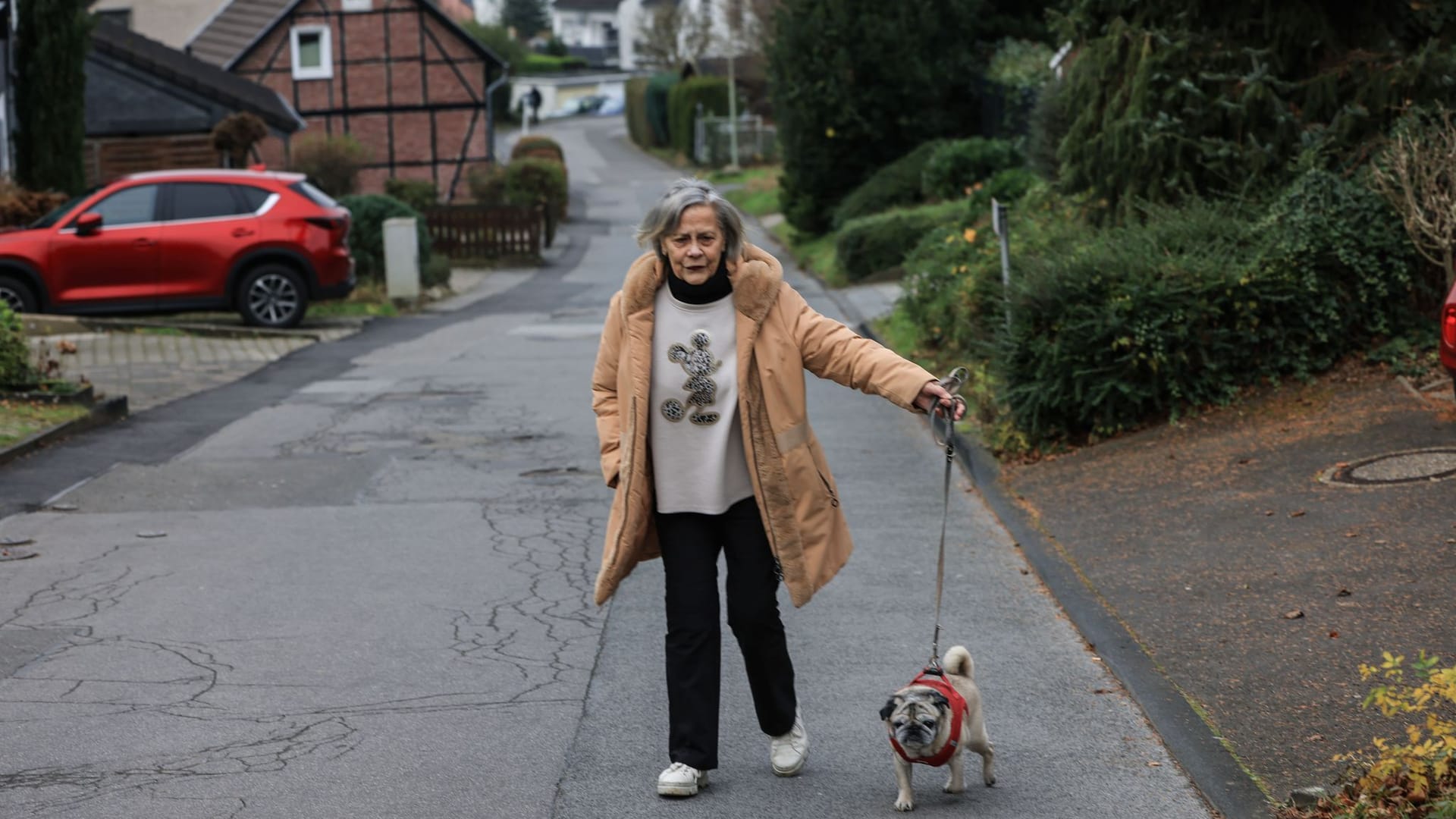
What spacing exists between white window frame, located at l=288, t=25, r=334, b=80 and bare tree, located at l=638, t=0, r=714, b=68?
3477 cm

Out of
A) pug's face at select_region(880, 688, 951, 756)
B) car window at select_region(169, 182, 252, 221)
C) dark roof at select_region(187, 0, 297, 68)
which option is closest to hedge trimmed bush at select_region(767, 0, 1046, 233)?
car window at select_region(169, 182, 252, 221)

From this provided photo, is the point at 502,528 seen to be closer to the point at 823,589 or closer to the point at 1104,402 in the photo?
the point at 823,589

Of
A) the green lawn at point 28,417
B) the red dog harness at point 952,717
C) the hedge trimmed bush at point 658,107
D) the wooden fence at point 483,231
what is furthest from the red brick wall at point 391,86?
the red dog harness at point 952,717

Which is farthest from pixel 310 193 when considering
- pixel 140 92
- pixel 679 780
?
pixel 679 780

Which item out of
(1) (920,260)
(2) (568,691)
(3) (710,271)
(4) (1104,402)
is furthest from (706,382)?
(1) (920,260)

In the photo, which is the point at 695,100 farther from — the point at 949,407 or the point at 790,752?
the point at 949,407

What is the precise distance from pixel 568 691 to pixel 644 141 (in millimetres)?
72922

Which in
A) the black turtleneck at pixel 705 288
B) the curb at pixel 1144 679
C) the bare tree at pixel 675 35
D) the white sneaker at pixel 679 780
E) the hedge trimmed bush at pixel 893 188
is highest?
the bare tree at pixel 675 35

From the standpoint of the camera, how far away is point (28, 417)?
12.1 metres

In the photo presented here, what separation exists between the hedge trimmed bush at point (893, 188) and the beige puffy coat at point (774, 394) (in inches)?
952

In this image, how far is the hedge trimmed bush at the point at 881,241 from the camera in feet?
81.3

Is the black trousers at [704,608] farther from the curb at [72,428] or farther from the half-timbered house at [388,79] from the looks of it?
the half-timbered house at [388,79]

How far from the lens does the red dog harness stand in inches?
180

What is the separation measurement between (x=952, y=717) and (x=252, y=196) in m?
16.6
